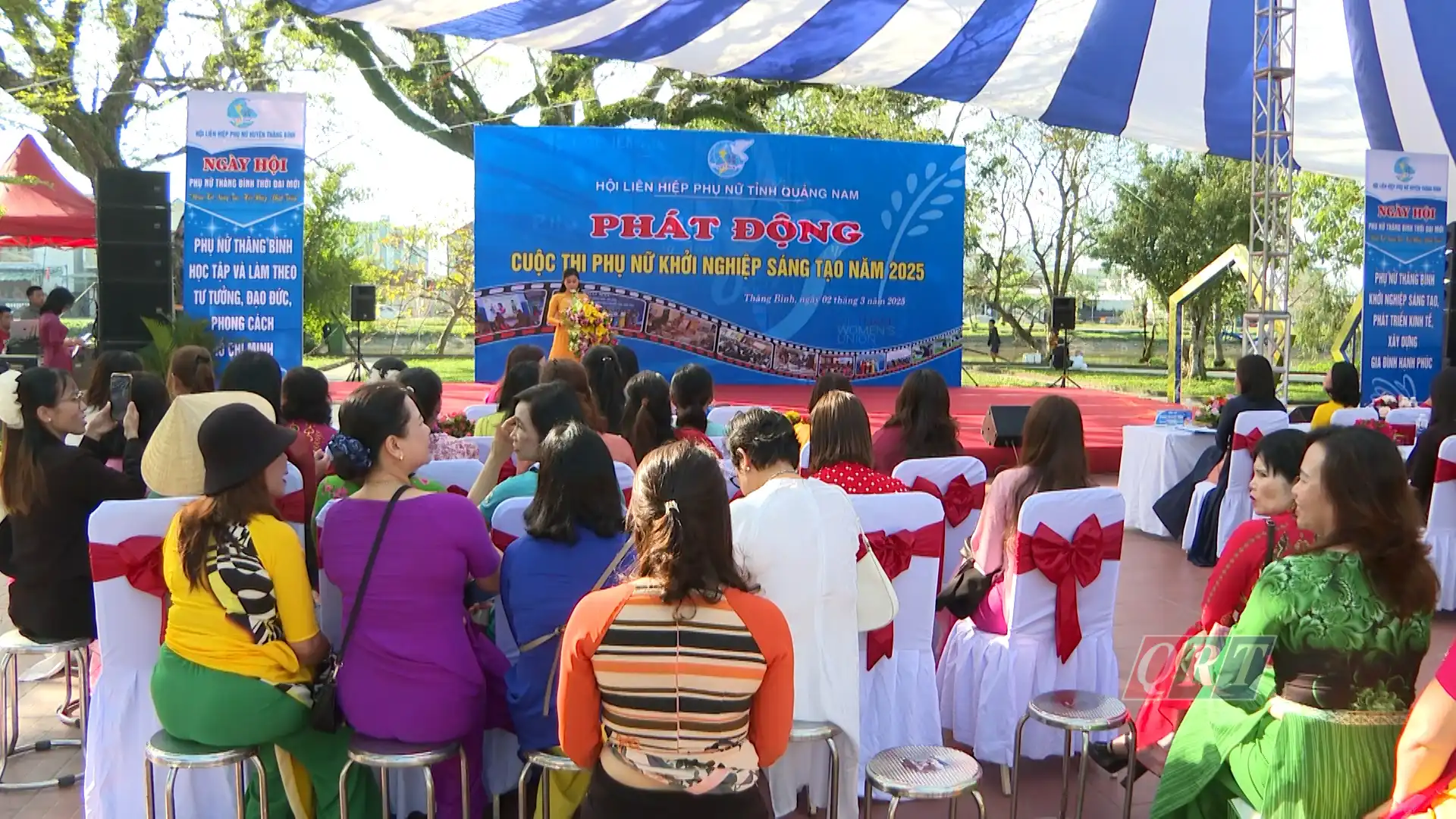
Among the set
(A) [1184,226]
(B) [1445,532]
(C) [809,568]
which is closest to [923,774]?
(C) [809,568]

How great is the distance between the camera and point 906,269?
43.9ft

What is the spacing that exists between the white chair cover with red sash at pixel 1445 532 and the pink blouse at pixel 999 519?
284cm

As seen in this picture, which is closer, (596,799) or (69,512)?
(596,799)

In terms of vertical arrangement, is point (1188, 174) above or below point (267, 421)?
above

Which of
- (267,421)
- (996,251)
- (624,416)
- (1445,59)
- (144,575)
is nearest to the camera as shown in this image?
(267,421)

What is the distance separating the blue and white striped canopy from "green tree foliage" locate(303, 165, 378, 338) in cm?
1332

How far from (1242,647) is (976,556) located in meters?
1.26

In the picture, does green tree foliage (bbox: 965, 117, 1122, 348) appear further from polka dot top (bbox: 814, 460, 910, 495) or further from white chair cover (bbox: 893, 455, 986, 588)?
polka dot top (bbox: 814, 460, 910, 495)

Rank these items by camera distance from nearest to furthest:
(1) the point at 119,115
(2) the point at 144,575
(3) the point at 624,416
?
(2) the point at 144,575
(3) the point at 624,416
(1) the point at 119,115

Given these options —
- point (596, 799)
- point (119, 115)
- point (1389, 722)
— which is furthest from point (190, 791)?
point (119, 115)

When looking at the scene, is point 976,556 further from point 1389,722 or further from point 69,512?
point 69,512

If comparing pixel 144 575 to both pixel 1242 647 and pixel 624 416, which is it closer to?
pixel 624 416

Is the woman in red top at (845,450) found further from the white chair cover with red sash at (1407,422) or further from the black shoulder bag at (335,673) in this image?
the white chair cover with red sash at (1407,422)

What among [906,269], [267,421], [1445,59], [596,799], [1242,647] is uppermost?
[1445,59]
